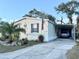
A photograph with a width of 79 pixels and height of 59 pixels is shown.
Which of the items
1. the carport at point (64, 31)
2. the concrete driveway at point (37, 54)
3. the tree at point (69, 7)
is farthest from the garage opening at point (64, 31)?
the concrete driveway at point (37, 54)

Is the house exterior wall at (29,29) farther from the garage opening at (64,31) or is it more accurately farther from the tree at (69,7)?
the tree at (69,7)

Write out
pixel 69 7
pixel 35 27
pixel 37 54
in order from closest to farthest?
pixel 37 54, pixel 35 27, pixel 69 7

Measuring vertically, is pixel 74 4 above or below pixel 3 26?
above

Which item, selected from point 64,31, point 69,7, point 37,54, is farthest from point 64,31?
point 37,54

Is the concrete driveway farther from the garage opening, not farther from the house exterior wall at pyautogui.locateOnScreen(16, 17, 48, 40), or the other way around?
the garage opening

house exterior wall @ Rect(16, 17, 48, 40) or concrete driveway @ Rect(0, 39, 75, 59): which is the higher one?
house exterior wall @ Rect(16, 17, 48, 40)

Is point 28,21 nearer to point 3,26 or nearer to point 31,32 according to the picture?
point 31,32

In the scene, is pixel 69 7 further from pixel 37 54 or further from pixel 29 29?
pixel 37 54

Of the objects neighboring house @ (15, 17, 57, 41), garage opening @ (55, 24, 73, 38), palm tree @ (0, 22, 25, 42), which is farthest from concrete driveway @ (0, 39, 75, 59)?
garage opening @ (55, 24, 73, 38)

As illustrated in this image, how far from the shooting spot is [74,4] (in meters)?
61.6

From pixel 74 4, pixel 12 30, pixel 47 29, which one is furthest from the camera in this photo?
pixel 74 4

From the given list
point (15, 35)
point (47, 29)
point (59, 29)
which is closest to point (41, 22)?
point (47, 29)

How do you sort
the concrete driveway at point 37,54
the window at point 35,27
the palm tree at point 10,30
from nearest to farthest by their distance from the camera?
the concrete driveway at point 37,54, the palm tree at point 10,30, the window at point 35,27

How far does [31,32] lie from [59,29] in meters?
15.9
